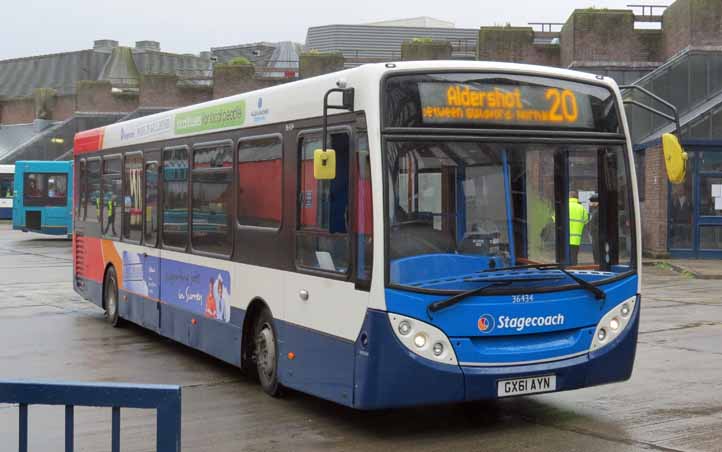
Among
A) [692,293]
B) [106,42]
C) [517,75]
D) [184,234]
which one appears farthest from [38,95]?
[517,75]

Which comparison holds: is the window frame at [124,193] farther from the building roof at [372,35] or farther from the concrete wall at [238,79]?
the building roof at [372,35]

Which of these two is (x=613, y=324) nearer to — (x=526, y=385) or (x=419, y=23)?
(x=526, y=385)

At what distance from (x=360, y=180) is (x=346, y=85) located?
769mm

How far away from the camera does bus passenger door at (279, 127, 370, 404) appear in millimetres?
7711

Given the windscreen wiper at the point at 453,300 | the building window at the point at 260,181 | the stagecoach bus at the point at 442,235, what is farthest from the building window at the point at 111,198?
the windscreen wiper at the point at 453,300

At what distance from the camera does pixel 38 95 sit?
213ft

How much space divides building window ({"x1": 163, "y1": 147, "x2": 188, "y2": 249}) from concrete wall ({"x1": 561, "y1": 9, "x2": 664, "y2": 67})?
24.7 meters

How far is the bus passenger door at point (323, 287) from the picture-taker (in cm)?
771

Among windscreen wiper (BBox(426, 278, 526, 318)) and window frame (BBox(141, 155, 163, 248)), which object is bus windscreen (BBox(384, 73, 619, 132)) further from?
window frame (BBox(141, 155, 163, 248))

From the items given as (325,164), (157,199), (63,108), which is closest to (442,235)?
(325,164)

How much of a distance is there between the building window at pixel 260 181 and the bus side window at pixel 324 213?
47 cm

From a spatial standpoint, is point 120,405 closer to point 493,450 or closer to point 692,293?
point 493,450

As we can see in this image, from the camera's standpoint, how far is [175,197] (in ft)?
38.5

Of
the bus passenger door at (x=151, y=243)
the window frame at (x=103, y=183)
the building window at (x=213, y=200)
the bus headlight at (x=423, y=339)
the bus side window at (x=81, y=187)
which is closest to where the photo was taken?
the bus headlight at (x=423, y=339)
